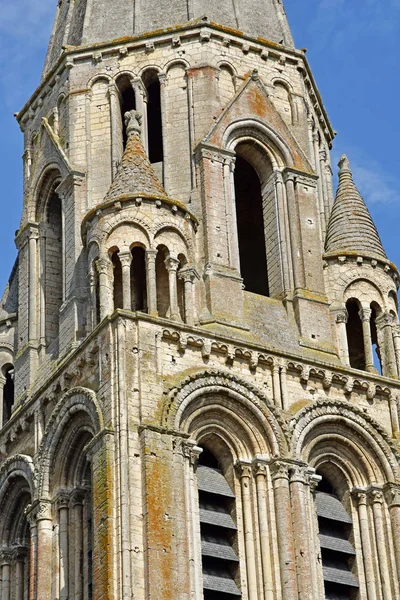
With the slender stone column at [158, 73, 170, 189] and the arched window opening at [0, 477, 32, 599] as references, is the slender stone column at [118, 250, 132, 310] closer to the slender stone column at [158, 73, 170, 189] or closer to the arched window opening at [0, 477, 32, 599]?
the slender stone column at [158, 73, 170, 189]

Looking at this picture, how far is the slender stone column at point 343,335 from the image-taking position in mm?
38594

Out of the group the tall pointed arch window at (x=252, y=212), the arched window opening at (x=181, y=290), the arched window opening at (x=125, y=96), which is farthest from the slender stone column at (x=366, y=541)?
the arched window opening at (x=125, y=96)

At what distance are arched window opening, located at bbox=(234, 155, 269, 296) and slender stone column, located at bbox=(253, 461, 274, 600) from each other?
6752 millimetres

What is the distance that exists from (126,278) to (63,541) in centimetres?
511

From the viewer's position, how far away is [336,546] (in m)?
36.2

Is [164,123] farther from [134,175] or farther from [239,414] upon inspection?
[239,414]

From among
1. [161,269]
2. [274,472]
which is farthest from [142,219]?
[274,472]

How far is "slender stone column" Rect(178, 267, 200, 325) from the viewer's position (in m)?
36.9

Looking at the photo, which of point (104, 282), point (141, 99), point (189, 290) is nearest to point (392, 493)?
point (189, 290)

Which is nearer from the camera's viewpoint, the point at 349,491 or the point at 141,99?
the point at 349,491

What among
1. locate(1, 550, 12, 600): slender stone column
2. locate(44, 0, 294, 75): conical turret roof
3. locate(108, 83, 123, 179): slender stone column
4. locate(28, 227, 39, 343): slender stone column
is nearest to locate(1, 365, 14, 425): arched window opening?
locate(28, 227, 39, 343): slender stone column

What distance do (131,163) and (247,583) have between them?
358 inches

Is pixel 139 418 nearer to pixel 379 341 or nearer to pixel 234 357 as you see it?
pixel 234 357

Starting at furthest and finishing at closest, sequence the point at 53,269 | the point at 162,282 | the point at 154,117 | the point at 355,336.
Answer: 1. the point at 154,117
2. the point at 53,269
3. the point at 355,336
4. the point at 162,282
